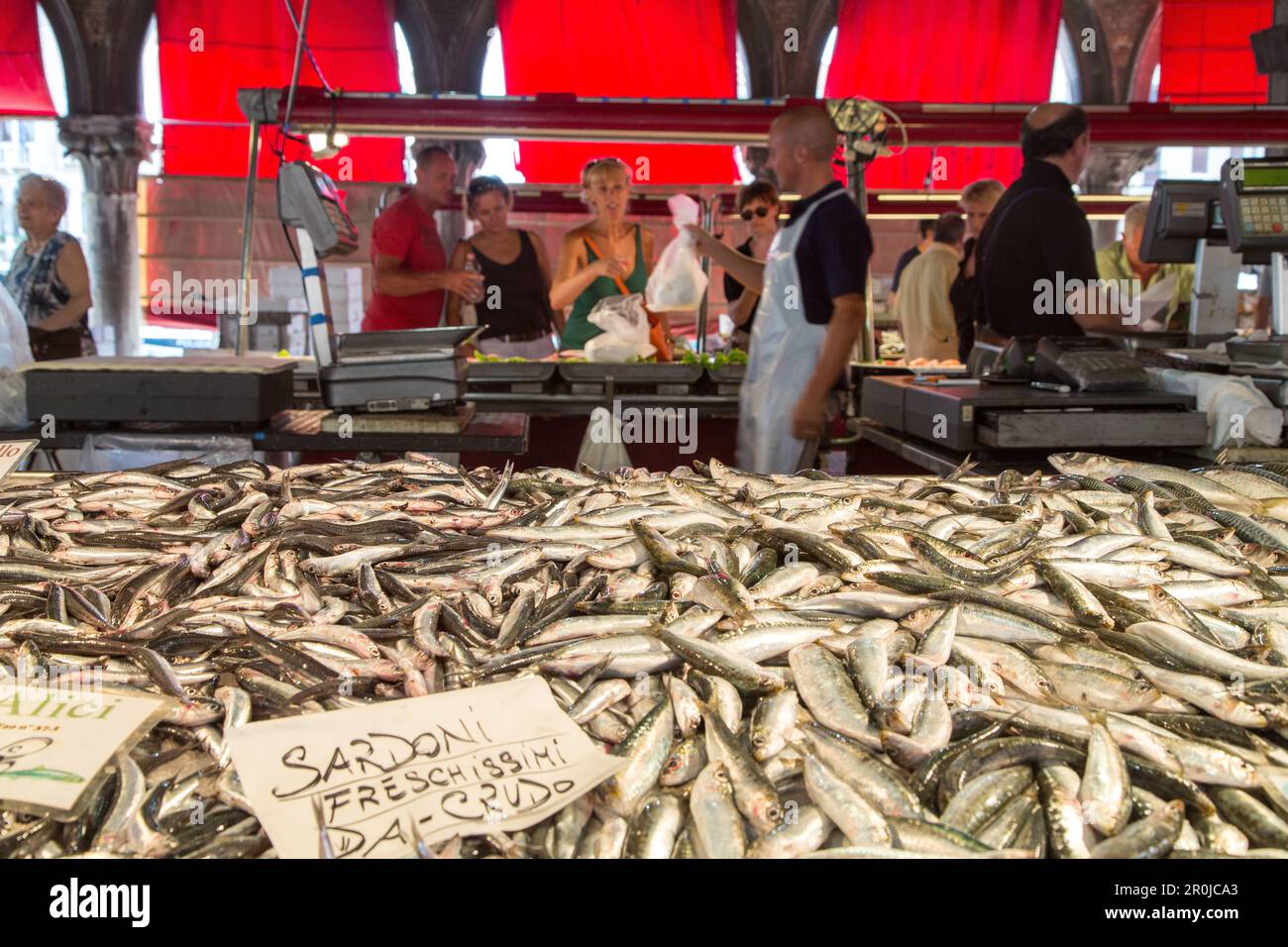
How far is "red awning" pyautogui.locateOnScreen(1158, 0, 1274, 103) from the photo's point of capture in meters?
11.9

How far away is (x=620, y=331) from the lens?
18.3 feet

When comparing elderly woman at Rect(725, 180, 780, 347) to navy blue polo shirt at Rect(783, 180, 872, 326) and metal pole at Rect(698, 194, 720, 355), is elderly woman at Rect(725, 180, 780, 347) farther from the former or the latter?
navy blue polo shirt at Rect(783, 180, 872, 326)

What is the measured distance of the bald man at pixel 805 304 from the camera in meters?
3.83

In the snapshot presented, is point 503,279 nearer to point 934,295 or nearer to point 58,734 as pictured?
point 934,295

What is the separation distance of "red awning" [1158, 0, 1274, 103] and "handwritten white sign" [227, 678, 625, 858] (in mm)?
13060

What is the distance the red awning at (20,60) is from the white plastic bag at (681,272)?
9795 mm

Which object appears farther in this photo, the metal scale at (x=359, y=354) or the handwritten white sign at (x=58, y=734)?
the metal scale at (x=359, y=354)

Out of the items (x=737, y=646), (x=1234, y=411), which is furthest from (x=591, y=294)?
(x=737, y=646)

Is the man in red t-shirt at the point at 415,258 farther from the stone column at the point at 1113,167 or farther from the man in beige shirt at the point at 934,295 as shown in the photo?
the stone column at the point at 1113,167

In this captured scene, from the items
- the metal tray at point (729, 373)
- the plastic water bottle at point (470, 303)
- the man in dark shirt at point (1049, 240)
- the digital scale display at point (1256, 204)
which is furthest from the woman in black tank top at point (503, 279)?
the digital scale display at point (1256, 204)
